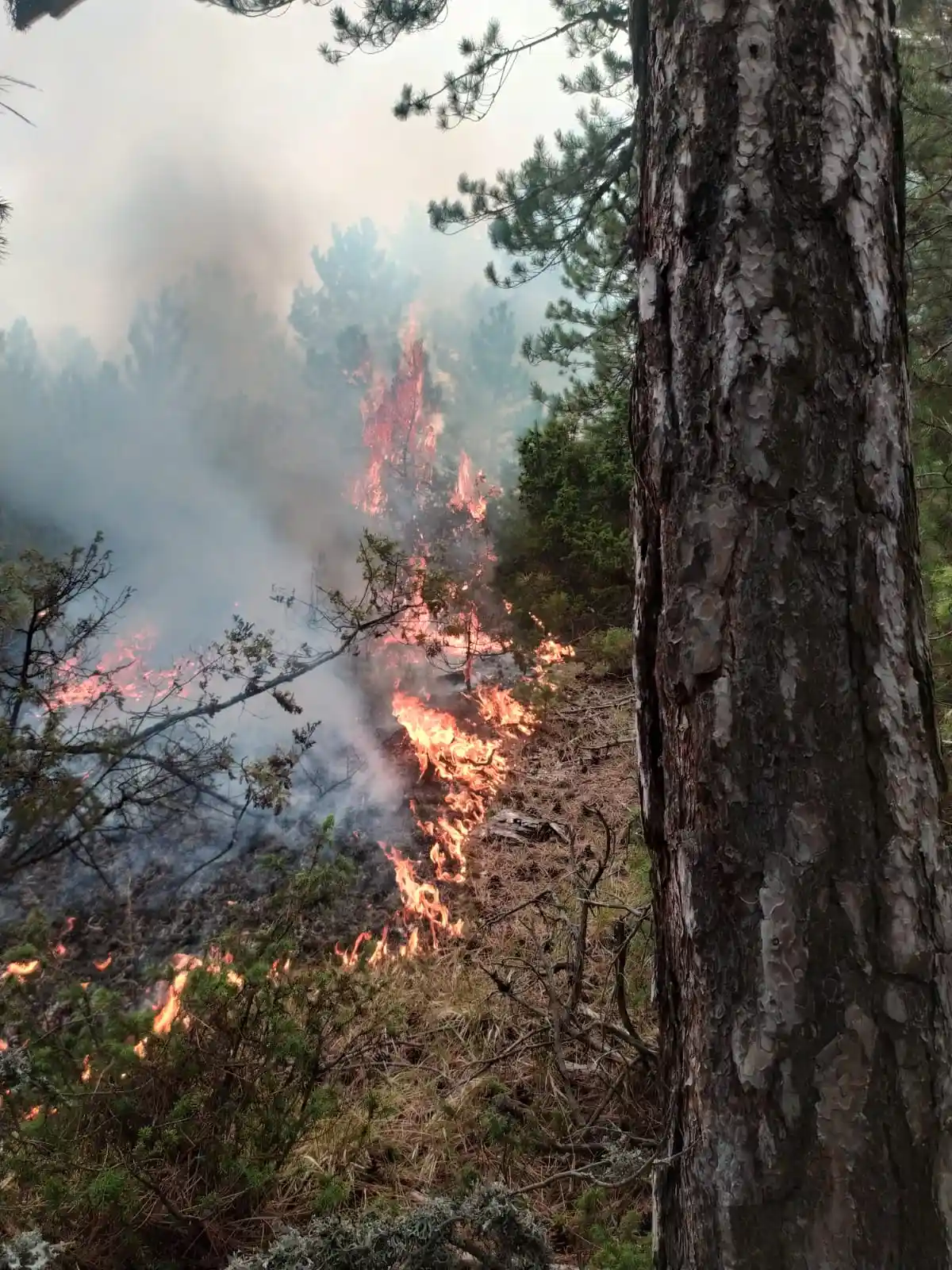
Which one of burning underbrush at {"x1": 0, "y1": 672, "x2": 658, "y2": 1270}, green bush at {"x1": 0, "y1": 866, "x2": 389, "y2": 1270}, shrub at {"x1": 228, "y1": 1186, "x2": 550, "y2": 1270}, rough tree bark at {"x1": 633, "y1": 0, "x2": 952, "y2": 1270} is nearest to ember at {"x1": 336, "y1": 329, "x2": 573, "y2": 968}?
burning underbrush at {"x1": 0, "y1": 672, "x2": 658, "y2": 1270}

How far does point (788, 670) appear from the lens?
776 millimetres

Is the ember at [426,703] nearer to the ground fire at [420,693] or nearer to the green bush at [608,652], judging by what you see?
the ground fire at [420,693]

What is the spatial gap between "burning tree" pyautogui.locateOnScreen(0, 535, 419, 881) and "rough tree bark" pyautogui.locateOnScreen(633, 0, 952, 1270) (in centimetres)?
228

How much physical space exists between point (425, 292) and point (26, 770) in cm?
548

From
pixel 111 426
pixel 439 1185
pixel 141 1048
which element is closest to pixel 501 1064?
pixel 439 1185

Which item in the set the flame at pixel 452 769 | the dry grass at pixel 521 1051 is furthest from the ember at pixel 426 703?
the dry grass at pixel 521 1051

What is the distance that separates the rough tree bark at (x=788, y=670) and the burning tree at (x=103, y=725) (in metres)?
2.28

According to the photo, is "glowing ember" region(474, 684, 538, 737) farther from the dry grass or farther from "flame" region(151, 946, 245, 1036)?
"flame" region(151, 946, 245, 1036)

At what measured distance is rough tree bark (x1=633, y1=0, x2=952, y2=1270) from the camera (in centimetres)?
72

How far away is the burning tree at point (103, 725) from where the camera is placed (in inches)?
92.0

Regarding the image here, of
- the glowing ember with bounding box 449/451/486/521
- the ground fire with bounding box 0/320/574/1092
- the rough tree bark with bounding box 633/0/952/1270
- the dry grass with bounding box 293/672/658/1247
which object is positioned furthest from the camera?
the glowing ember with bounding box 449/451/486/521

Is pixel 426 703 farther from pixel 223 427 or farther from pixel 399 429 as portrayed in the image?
pixel 399 429

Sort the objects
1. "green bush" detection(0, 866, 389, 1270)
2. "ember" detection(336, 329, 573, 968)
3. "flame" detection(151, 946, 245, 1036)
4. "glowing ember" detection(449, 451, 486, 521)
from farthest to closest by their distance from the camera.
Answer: "glowing ember" detection(449, 451, 486, 521) → "ember" detection(336, 329, 573, 968) → "flame" detection(151, 946, 245, 1036) → "green bush" detection(0, 866, 389, 1270)

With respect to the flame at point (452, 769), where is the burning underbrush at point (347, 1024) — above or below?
below
